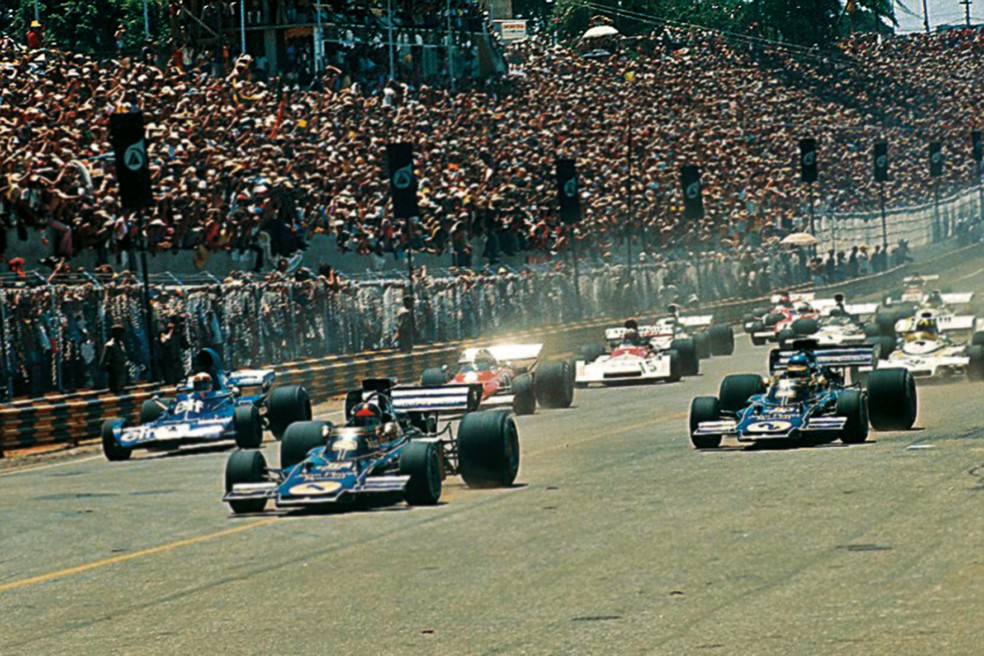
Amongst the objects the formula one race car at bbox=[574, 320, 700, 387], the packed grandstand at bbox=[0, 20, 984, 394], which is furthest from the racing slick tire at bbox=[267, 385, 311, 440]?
the formula one race car at bbox=[574, 320, 700, 387]

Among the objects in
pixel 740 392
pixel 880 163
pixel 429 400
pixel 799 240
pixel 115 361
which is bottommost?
pixel 740 392

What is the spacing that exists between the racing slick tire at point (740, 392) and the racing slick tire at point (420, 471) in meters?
6.15

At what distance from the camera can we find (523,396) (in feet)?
95.3

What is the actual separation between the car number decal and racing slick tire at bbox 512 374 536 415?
26.3ft

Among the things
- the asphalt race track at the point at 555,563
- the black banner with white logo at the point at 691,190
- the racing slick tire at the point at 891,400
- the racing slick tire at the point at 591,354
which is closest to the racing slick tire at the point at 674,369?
the racing slick tire at the point at 591,354

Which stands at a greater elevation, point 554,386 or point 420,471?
point 420,471

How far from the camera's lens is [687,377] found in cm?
3600

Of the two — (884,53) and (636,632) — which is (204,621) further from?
(884,53)

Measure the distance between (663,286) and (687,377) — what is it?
63.0ft

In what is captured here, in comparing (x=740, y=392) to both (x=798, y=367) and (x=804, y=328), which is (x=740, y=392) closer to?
(x=798, y=367)

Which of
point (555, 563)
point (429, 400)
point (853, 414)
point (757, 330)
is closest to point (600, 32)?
point (757, 330)

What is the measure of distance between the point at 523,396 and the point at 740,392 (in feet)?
22.1

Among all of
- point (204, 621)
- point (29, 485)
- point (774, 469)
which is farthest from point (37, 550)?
point (774, 469)

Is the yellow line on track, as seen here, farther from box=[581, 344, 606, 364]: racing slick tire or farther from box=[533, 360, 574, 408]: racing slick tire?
box=[581, 344, 606, 364]: racing slick tire
